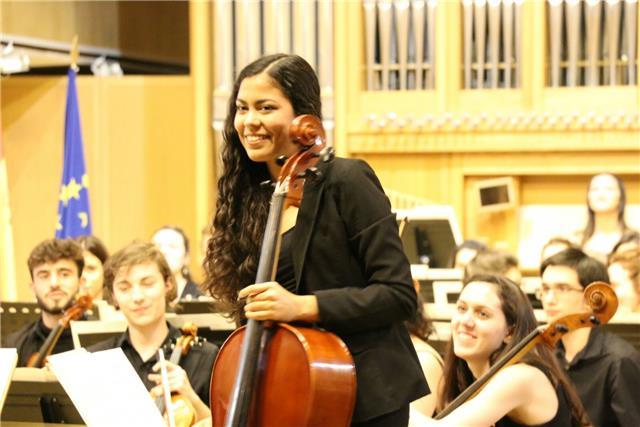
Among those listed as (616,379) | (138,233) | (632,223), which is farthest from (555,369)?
(138,233)

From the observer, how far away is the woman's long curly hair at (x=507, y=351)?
10.4 feet

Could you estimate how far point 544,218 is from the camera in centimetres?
843

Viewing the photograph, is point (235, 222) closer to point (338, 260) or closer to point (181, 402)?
point (338, 260)

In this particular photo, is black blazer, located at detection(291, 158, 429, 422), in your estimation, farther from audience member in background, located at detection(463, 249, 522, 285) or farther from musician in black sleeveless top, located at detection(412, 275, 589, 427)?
audience member in background, located at detection(463, 249, 522, 285)

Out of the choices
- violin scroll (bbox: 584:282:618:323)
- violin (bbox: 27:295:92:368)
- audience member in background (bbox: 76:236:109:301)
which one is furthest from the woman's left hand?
audience member in background (bbox: 76:236:109:301)

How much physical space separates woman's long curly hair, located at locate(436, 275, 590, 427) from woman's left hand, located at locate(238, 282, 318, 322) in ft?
4.28

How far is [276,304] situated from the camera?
1.96 meters

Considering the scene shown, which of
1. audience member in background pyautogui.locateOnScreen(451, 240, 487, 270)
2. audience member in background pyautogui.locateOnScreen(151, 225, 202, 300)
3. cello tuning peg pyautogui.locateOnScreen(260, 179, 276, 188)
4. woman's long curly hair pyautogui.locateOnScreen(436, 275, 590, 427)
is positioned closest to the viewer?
cello tuning peg pyautogui.locateOnScreen(260, 179, 276, 188)

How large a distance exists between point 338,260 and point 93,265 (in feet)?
12.5

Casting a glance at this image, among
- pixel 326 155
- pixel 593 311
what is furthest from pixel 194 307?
pixel 326 155

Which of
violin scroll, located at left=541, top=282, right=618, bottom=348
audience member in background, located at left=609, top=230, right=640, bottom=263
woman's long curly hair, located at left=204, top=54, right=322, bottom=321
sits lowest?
audience member in background, located at left=609, top=230, right=640, bottom=263

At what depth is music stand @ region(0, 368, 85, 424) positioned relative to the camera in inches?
131

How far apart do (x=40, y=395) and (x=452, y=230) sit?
3.47 metres

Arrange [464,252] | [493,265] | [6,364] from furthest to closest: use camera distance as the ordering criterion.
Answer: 1. [464,252]
2. [493,265]
3. [6,364]
